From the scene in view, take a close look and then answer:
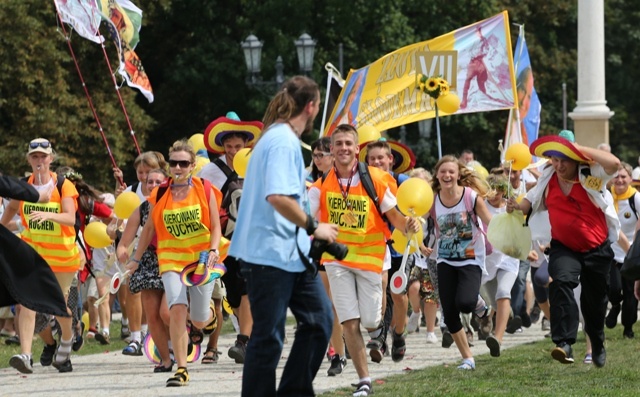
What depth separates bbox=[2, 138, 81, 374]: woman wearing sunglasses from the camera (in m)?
11.8

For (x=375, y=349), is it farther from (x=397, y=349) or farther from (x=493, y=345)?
(x=493, y=345)

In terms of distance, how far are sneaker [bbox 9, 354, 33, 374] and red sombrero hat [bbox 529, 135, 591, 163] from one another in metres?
4.32

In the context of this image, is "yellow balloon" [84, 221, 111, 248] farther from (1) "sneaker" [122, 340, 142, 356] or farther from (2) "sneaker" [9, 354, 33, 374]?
(2) "sneaker" [9, 354, 33, 374]

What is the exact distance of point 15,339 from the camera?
624 inches

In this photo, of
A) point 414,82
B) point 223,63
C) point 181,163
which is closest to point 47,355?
point 181,163

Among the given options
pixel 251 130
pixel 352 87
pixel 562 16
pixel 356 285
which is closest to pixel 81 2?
pixel 352 87

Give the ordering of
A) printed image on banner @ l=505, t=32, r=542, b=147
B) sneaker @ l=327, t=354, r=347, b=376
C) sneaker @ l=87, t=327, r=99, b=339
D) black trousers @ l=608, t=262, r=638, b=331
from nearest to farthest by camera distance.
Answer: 1. sneaker @ l=327, t=354, r=347, b=376
2. black trousers @ l=608, t=262, r=638, b=331
3. sneaker @ l=87, t=327, r=99, b=339
4. printed image on banner @ l=505, t=32, r=542, b=147

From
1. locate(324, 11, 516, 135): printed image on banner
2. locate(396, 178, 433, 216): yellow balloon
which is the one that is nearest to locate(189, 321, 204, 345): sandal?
locate(396, 178, 433, 216): yellow balloon

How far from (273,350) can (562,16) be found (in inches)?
1556

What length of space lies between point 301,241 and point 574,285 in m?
3.98

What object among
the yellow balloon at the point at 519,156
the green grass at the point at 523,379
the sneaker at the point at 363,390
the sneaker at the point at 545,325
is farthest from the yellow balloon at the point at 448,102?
the sneaker at the point at 363,390

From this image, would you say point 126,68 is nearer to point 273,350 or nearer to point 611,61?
point 273,350

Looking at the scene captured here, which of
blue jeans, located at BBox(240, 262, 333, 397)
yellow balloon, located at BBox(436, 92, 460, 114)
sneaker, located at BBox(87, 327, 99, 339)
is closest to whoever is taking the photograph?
blue jeans, located at BBox(240, 262, 333, 397)

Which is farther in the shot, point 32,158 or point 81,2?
point 81,2
